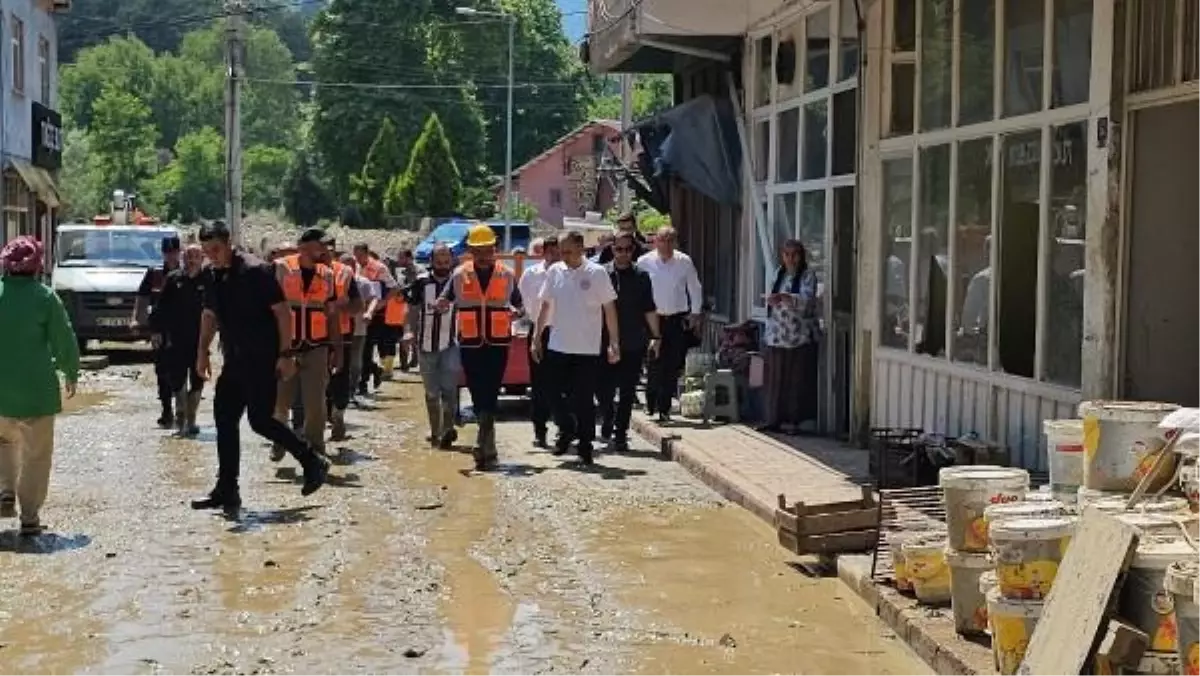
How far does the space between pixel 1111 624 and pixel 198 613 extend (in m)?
4.27

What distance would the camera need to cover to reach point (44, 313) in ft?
33.1

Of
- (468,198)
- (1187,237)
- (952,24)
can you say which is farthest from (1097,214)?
(468,198)

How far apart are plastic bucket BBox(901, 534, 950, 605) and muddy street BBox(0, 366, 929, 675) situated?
0.30 metres

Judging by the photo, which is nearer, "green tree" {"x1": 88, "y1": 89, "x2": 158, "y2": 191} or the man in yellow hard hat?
the man in yellow hard hat

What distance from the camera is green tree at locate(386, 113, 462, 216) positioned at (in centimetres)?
6725

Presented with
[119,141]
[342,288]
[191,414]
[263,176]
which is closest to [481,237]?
[342,288]

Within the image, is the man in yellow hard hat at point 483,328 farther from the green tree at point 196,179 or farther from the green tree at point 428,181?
the green tree at point 196,179

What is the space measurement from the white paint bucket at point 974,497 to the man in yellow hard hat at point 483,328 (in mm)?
6272

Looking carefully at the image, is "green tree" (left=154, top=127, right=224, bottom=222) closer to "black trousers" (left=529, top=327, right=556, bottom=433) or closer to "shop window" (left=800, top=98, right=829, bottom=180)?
"shop window" (left=800, top=98, right=829, bottom=180)

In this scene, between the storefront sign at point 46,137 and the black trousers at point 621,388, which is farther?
the storefront sign at point 46,137

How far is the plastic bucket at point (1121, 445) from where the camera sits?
6520mm

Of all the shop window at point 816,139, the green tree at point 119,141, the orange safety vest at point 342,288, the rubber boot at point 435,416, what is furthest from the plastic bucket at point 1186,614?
the green tree at point 119,141

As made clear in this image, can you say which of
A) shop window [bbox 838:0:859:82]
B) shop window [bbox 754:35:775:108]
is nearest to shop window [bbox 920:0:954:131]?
shop window [bbox 838:0:859:82]

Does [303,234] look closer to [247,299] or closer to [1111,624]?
[247,299]
